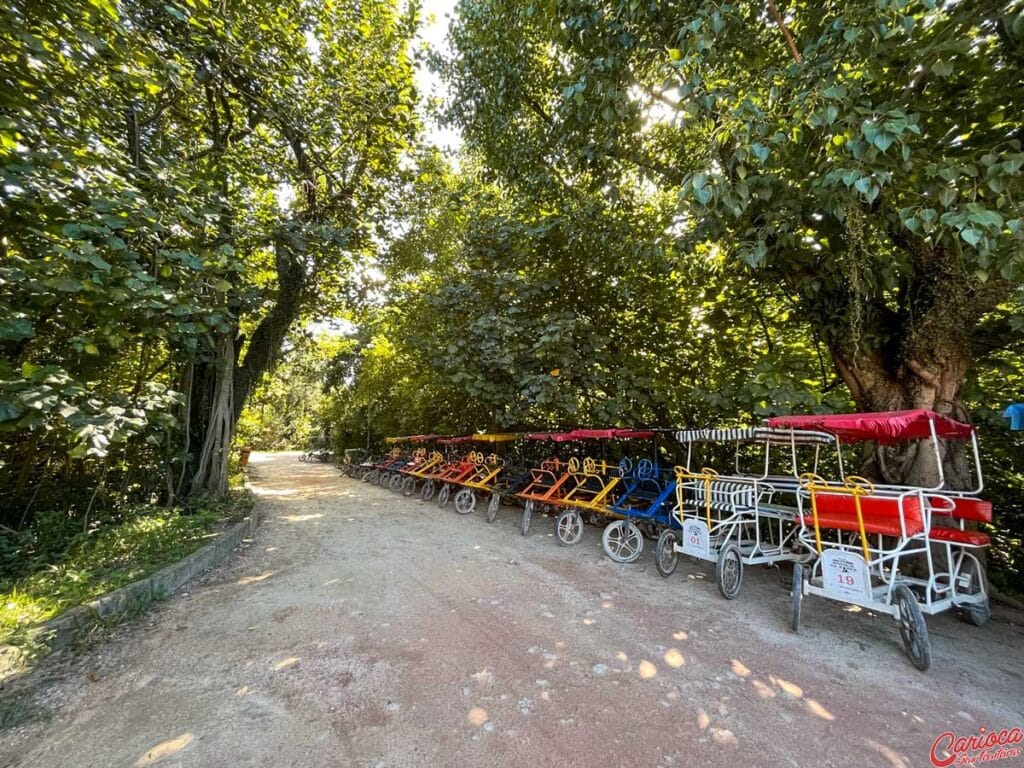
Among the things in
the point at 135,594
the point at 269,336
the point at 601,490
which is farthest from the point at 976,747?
the point at 269,336

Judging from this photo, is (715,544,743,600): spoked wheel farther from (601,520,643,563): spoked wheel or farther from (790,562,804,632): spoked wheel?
(601,520,643,563): spoked wheel

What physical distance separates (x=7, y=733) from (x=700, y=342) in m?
7.60

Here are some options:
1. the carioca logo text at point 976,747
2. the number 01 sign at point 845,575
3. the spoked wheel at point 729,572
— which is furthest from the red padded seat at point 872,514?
the carioca logo text at point 976,747

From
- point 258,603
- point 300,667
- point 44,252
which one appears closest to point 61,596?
point 258,603

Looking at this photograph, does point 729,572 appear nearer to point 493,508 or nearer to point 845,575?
point 845,575

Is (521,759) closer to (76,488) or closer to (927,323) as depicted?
(927,323)

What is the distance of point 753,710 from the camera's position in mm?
2465

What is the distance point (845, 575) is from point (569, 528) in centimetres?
344

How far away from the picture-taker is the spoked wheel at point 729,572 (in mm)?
4121

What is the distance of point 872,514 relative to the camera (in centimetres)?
350

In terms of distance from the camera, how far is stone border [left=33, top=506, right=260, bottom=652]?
298cm

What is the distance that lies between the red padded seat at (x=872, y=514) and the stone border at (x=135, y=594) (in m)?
5.91

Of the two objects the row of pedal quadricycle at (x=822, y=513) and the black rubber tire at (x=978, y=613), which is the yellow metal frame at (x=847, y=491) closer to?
the row of pedal quadricycle at (x=822, y=513)

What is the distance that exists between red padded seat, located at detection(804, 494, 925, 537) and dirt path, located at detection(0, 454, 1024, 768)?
2.91 feet
